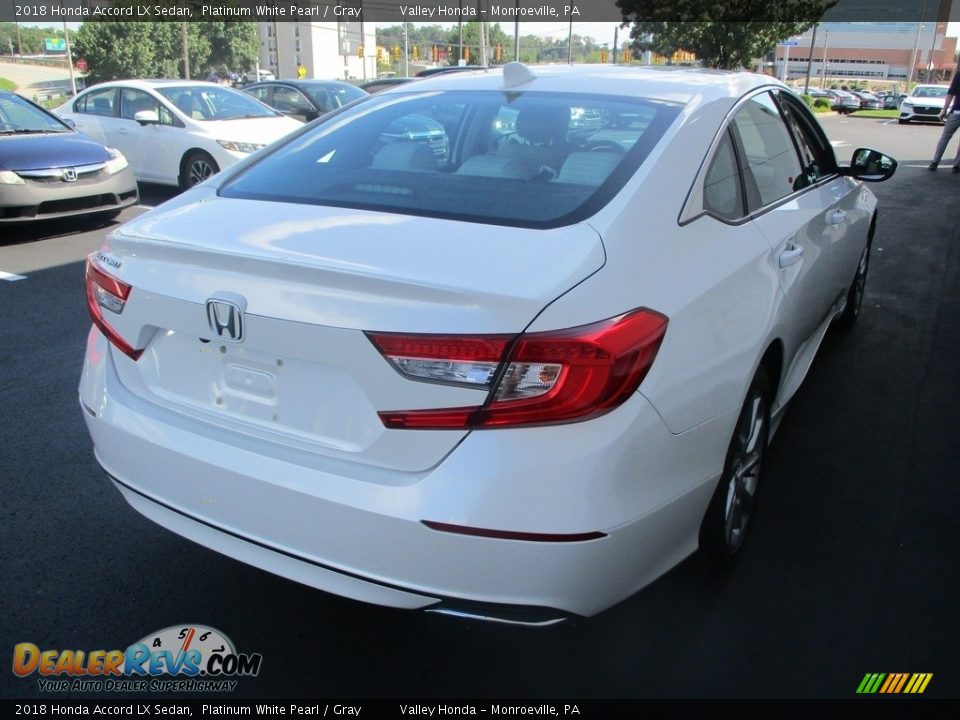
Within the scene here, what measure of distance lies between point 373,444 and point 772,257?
1588 millimetres

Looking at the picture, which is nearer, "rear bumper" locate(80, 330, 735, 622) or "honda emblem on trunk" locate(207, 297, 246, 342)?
"rear bumper" locate(80, 330, 735, 622)

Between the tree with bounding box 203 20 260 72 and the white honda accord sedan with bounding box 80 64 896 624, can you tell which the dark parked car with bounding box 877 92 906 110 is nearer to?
the white honda accord sedan with bounding box 80 64 896 624

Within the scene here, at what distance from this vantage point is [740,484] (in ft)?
9.15

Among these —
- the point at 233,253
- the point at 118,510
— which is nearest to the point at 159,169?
the point at 118,510

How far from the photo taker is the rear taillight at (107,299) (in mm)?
2287

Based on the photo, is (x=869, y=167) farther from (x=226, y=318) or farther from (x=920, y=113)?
(x=920, y=113)

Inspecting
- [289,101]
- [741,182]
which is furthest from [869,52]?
[741,182]

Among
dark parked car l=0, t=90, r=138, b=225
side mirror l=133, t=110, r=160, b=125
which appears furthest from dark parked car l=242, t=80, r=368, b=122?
dark parked car l=0, t=90, r=138, b=225

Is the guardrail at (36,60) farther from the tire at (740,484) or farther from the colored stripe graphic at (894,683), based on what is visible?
the colored stripe graphic at (894,683)

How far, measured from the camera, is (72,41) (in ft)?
247

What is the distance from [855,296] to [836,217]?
179cm

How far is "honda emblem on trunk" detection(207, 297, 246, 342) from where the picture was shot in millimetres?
2012

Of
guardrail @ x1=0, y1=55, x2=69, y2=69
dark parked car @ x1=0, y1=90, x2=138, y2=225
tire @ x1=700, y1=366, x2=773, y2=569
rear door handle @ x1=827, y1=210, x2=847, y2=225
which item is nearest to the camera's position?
tire @ x1=700, y1=366, x2=773, y2=569

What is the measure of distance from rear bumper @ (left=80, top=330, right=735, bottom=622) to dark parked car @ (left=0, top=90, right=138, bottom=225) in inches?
243
